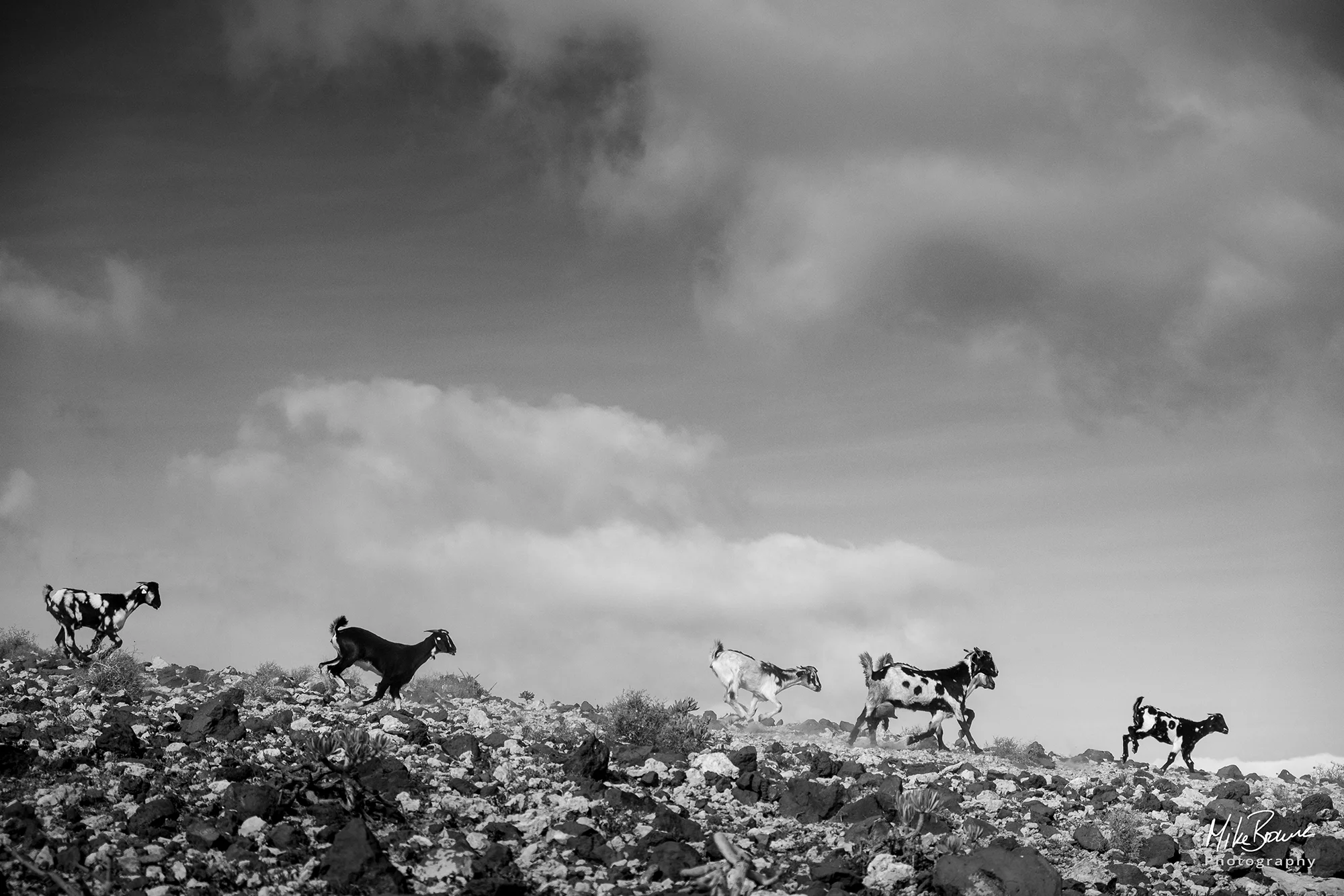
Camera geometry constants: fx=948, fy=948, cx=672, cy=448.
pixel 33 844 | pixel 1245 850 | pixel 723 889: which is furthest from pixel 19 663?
pixel 1245 850

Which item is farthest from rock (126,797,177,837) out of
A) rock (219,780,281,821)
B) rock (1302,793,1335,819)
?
rock (1302,793,1335,819)

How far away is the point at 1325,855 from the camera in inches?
628

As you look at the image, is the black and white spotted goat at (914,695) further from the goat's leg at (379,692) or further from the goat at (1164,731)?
the goat's leg at (379,692)

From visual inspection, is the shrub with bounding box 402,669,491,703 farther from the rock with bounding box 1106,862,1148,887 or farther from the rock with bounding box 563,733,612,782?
the rock with bounding box 1106,862,1148,887

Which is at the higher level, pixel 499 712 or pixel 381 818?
pixel 499 712

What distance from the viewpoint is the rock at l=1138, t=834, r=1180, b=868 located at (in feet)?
51.4

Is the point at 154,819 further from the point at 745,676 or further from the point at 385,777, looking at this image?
the point at 745,676

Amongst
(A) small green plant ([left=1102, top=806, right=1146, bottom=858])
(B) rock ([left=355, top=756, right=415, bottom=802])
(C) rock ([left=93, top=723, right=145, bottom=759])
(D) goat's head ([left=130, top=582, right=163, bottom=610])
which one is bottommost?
(A) small green plant ([left=1102, top=806, right=1146, bottom=858])

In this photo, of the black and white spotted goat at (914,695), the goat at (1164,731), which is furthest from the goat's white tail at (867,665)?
the goat at (1164,731)

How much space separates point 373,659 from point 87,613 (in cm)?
1059

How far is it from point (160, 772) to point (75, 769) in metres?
1.16

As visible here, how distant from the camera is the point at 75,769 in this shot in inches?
546

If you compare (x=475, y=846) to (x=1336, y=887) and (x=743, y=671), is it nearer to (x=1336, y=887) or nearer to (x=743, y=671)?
(x=1336, y=887)

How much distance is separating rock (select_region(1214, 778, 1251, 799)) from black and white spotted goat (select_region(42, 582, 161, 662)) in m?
27.1
